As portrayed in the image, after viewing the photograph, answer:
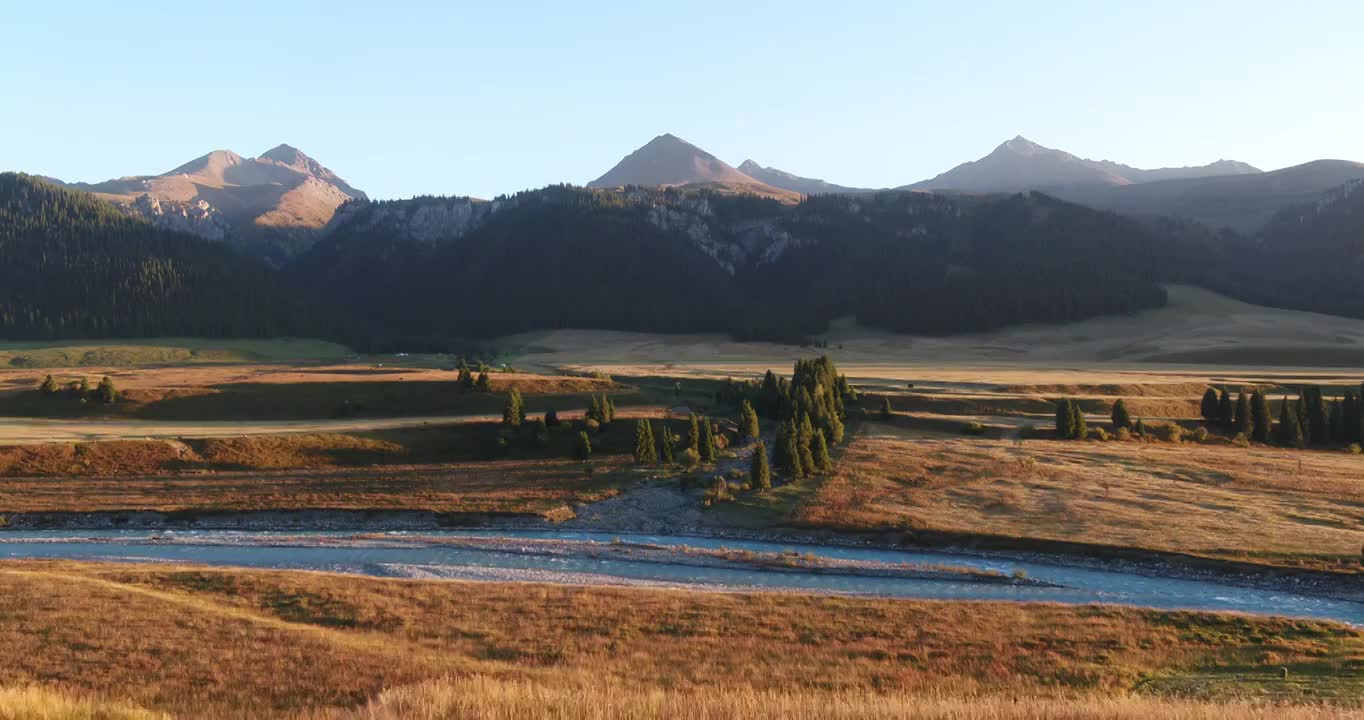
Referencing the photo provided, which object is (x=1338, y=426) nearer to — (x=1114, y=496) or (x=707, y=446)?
(x=1114, y=496)

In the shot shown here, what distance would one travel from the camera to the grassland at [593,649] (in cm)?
1705

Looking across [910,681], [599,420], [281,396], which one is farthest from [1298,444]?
[281,396]

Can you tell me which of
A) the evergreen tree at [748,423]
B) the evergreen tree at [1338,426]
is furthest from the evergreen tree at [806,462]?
the evergreen tree at [1338,426]

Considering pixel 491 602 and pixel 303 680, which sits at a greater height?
pixel 303 680

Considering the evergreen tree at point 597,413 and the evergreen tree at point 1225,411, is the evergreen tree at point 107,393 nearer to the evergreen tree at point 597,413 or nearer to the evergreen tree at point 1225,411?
the evergreen tree at point 597,413

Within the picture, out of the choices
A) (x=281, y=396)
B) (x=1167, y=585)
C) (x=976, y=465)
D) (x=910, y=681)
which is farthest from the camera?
(x=281, y=396)

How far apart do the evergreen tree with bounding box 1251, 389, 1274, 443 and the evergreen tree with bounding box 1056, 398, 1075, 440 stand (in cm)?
1750

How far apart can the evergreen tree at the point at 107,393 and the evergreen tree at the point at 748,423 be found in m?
64.7

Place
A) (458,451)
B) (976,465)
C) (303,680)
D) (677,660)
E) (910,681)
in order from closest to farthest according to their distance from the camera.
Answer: (303,680) < (910,681) < (677,660) < (976,465) < (458,451)

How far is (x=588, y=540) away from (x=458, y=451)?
2762cm

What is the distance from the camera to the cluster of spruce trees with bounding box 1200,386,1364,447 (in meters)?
75.4

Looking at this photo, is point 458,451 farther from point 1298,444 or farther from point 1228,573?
point 1298,444

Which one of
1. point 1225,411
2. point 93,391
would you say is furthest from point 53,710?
point 1225,411

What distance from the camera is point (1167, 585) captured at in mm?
37812
